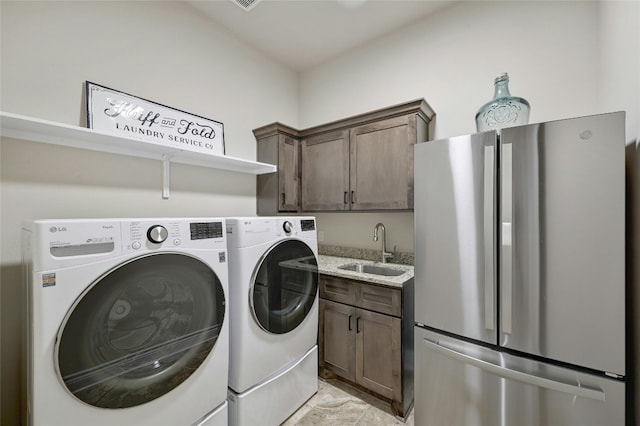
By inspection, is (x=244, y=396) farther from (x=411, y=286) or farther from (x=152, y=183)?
(x=152, y=183)

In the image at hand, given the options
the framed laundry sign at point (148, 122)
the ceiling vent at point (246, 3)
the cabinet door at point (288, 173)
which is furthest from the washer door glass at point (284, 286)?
the ceiling vent at point (246, 3)

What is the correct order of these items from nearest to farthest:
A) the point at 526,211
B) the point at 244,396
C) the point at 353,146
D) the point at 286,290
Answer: the point at 526,211 < the point at 244,396 < the point at 286,290 < the point at 353,146

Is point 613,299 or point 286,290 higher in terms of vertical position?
point 613,299

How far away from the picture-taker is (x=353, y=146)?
7.35 ft

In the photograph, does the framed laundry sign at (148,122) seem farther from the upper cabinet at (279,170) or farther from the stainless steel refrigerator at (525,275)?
the stainless steel refrigerator at (525,275)

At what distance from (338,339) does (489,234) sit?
1.33 meters

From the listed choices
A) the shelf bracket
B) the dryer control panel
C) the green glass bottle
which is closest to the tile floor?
the dryer control panel

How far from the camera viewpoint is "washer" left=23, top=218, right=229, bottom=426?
2.80 ft

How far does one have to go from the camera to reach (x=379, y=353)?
175 centimetres

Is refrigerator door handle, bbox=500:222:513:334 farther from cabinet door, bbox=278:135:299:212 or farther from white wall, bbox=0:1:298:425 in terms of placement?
white wall, bbox=0:1:298:425

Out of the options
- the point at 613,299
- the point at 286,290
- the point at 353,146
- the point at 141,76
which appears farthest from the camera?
the point at 353,146

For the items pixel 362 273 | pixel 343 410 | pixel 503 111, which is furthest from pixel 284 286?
pixel 503 111

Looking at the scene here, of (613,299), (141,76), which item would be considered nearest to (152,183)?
(141,76)

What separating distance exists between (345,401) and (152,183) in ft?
6.98
